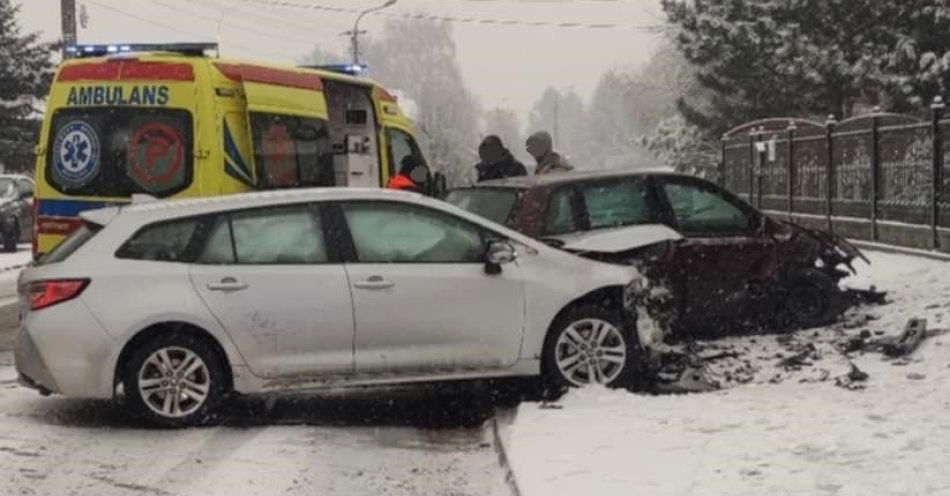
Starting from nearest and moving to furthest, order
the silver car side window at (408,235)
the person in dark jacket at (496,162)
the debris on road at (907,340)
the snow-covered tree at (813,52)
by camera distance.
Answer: the silver car side window at (408,235) < the debris on road at (907,340) < the person in dark jacket at (496,162) < the snow-covered tree at (813,52)

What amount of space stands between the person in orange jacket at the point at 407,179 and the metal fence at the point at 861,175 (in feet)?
23.5

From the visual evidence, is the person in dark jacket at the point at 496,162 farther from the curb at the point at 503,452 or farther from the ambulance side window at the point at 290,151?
the curb at the point at 503,452

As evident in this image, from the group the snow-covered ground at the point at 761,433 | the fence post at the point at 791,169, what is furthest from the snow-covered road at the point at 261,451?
the fence post at the point at 791,169

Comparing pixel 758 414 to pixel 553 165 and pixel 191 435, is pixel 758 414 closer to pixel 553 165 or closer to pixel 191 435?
pixel 191 435

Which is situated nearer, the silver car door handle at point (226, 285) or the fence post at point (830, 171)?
the silver car door handle at point (226, 285)

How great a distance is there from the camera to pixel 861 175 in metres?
21.0

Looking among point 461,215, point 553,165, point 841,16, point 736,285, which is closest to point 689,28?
point 841,16

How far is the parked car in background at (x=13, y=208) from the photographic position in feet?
92.8

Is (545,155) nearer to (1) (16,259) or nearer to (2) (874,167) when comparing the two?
(2) (874,167)

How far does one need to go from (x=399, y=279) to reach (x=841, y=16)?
95.3 ft

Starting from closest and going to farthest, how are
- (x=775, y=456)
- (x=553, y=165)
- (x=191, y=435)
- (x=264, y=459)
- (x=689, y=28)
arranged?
(x=775, y=456), (x=264, y=459), (x=191, y=435), (x=553, y=165), (x=689, y=28)

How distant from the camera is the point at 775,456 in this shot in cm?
683

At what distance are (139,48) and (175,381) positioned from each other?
5683 millimetres

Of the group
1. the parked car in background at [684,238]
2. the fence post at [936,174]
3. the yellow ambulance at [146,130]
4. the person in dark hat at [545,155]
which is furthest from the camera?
the fence post at [936,174]
